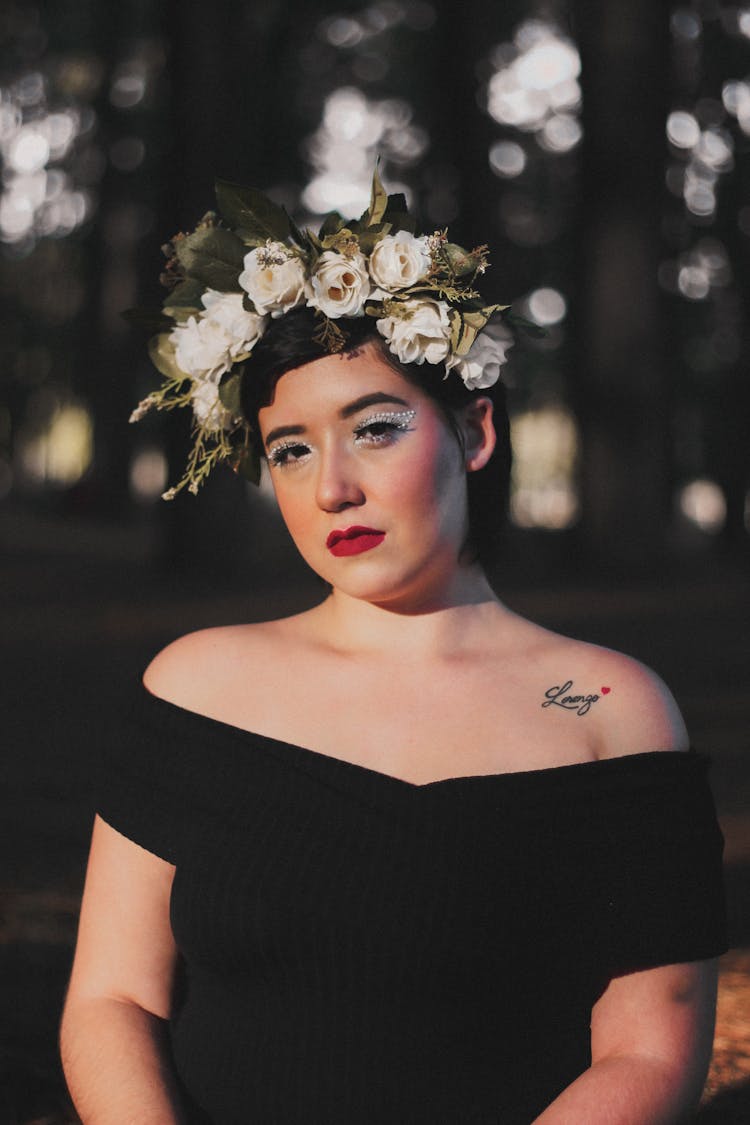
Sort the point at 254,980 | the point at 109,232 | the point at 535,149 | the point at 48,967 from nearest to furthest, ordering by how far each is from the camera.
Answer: the point at 254,980 → the point at 48,967 → the point at 535,149 → the point at 109,232

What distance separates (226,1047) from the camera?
2361mm

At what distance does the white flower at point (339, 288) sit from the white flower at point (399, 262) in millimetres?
34

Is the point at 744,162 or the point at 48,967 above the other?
the point at 744,162

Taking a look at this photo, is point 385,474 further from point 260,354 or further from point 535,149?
point 535,149

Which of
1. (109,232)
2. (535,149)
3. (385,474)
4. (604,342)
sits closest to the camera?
(385,474)

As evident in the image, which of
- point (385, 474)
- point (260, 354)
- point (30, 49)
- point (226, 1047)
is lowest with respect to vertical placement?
point (226, 1047)

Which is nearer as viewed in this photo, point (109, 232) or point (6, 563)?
point (6, 563)

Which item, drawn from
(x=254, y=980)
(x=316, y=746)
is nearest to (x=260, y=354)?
(x=316, y=746)

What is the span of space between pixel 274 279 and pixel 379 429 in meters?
0.34

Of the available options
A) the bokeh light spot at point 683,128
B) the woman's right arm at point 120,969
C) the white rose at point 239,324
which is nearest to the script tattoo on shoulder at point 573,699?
the woman's right arm at point 120,969

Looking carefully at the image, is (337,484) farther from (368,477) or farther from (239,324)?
(239,324)

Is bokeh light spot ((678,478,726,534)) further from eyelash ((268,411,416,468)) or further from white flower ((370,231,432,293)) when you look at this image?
eyelash ((268,411,416,468))

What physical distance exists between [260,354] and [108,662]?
1081 centimetres

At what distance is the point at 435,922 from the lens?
7.19 ft
